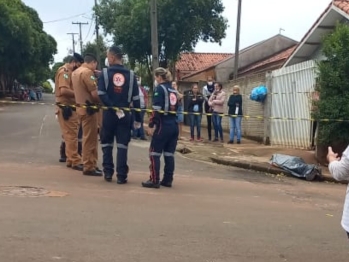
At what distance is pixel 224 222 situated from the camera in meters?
6.73

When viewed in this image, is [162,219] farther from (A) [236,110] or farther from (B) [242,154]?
(A) [236,110]

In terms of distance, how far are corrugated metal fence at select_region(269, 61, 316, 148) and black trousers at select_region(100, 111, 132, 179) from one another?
22.9 feet

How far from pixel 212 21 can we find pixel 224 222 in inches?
1228

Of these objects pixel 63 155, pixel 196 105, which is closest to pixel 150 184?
pixel 63 155

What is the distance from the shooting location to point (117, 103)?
28.5 ft

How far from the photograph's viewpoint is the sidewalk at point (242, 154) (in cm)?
1230

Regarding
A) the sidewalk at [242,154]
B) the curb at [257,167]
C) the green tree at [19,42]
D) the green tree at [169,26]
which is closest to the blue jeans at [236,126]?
the sidewalk at [242,154]

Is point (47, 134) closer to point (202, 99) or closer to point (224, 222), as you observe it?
point (202, 99)

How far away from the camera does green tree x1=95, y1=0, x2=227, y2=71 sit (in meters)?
34.6

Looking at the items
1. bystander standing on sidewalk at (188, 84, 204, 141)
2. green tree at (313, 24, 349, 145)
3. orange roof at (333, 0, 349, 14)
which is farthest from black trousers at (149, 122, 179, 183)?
bystander standing on sidewalk at (188, 84, 204, 141)

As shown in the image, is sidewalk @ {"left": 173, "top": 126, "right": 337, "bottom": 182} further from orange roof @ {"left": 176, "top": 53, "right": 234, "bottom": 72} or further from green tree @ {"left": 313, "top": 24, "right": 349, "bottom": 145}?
orange roof @ {"left": 176, "top": 53, "right": 234, "bottom": 72}

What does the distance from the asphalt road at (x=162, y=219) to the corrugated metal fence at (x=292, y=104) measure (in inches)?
186

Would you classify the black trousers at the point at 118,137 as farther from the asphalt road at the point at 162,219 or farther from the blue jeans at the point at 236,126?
the blue jeans at the point at 236,126

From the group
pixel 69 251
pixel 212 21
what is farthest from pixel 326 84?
pixel 212 21
